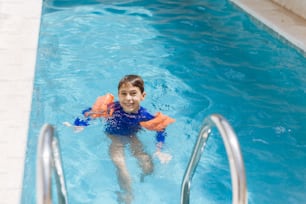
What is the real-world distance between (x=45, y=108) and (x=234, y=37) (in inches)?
139

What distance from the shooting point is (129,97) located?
4.01 m

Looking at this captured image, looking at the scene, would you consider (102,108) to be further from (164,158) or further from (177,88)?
(177,88)

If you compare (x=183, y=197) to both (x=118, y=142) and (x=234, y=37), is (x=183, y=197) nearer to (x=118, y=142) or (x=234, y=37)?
(x=118, y=142)

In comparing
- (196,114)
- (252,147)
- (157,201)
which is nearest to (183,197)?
(157,201)

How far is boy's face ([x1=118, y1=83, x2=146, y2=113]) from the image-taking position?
397cm

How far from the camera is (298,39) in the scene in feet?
22.9

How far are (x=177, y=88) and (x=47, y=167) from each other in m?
4.24

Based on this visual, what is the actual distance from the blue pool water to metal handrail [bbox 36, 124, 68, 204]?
118 centimetres

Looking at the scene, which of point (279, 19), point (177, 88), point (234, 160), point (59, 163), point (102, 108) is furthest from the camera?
point (279, 19)

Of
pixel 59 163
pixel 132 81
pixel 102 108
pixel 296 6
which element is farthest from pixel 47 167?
pixel 296 6

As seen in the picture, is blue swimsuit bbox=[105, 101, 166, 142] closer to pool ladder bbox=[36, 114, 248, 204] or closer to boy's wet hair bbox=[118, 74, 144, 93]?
boy's wet hair bbox=[118, 74, 144, 93]

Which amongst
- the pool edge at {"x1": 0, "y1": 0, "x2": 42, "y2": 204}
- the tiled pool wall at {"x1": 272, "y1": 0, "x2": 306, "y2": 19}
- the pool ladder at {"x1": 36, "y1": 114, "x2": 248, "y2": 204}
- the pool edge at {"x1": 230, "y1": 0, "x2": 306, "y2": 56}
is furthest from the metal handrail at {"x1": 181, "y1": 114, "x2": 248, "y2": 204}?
the tiled pool wall at {"x1": 272, "y1": 0, "x2": 306, "y2": 19}

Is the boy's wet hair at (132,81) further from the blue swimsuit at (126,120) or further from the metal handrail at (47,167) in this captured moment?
the metal handrail at (47,167)

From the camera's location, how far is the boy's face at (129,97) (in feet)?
13.0
